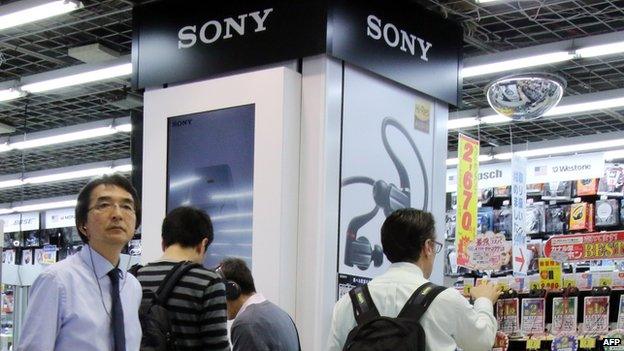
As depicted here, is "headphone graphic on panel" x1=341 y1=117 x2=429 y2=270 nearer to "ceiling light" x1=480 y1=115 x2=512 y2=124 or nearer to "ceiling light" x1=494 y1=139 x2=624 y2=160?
"ceiling light" x1=480 y1=115 x2=512 y2=124

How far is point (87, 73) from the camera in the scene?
999 centimetres

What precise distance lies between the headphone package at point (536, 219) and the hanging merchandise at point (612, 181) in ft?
2.99

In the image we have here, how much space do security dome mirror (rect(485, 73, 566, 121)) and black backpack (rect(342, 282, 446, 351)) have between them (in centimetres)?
501

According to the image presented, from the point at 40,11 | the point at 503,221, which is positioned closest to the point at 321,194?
the point at 40,11

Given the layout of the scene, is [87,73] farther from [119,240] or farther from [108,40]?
[119,240]

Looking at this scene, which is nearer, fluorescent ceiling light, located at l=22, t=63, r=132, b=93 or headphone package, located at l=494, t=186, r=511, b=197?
fluorescent ceiling light, located at l=22, t=63, r=132, b=93

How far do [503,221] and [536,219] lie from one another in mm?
540

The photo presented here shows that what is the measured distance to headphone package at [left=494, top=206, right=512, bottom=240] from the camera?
13469 millimetres

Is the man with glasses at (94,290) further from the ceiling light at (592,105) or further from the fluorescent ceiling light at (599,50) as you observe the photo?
the ceiling light at (592,105)

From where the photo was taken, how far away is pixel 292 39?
537 centimetres

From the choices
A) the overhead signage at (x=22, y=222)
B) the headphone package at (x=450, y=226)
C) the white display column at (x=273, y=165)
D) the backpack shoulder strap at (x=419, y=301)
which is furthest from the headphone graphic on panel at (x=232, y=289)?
the overhead signage at (x=22, y=222)

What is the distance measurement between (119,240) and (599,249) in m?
3.55

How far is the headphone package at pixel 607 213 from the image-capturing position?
1206 cm

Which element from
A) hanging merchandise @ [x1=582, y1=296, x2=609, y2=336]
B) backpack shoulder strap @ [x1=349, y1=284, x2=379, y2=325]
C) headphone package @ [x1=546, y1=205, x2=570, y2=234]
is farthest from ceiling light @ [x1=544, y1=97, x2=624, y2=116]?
backpack shoulder strap @ [x1=349, y1=284, x2=379, y2=325]
